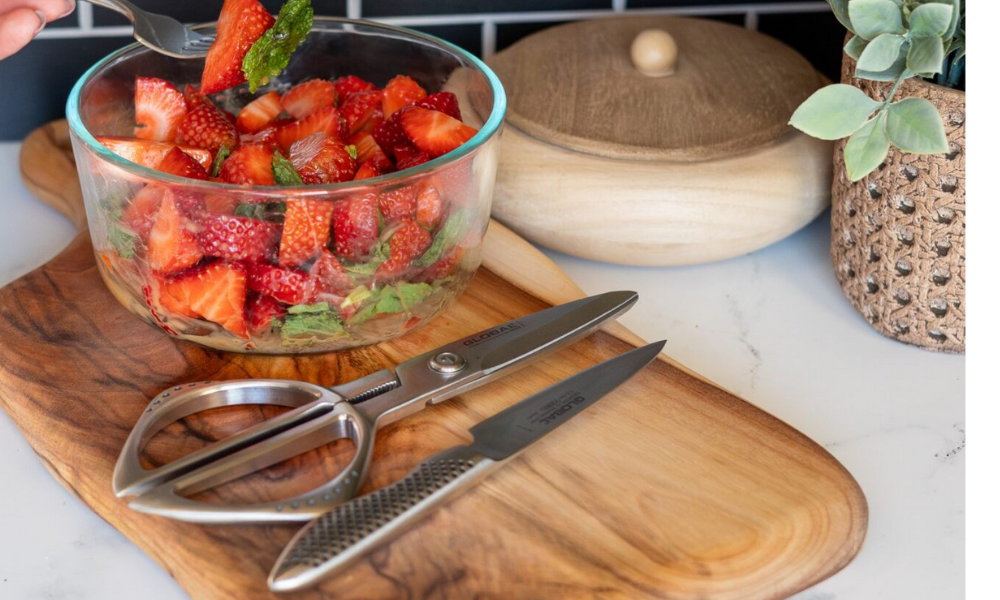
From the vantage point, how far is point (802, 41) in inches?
49.8

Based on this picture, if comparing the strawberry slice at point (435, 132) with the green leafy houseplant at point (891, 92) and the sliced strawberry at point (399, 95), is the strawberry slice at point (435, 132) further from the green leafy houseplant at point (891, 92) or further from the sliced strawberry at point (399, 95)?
the green leafy houseplant at point (891, 92)

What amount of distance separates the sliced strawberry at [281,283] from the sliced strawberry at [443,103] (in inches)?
8.1

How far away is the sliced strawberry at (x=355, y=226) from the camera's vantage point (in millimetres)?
709

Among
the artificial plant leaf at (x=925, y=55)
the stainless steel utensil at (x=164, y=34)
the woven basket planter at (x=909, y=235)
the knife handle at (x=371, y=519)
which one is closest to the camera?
the knife handle at (x=371, y=519)

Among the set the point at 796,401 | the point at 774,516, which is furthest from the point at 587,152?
the point at 774,516

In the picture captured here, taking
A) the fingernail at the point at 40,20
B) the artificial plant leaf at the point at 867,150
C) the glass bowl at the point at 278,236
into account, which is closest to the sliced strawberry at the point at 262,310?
the glass bowl at the point at 278,236

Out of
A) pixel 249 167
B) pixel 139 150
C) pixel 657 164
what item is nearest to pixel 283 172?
pixel 249 167

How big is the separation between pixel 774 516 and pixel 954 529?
0.15 meters

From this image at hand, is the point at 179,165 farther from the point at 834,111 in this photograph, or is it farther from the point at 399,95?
the point at 834,111

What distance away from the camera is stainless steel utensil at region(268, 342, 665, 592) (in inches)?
22.3

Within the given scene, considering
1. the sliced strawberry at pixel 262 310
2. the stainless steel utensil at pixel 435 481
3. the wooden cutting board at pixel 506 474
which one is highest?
the sliced strawberry at pixel 262 310

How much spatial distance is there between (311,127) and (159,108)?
0.45 feet

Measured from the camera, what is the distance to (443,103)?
85 centimetres
